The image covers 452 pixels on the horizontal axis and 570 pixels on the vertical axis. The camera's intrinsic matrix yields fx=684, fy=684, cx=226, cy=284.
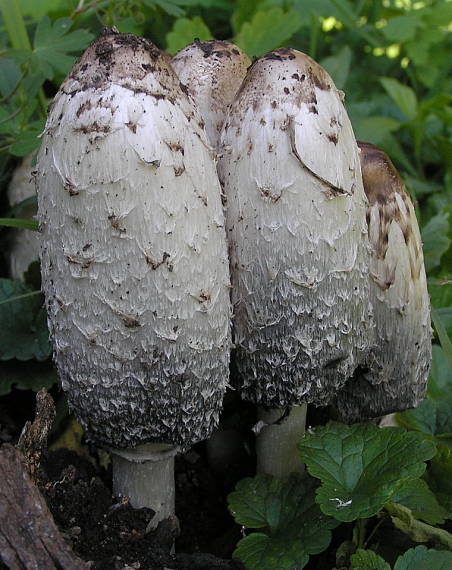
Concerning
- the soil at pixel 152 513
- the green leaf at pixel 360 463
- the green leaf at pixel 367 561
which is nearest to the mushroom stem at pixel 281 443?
the soil at pixel 152 513

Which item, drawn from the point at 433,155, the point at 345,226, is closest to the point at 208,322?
the point at 345,226

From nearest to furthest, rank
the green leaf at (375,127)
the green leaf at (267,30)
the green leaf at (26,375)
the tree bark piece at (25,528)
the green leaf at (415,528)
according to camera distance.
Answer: the tree bark piece at (25,528) → the green leaf at (415,528) → the green leaf at (26,375) → the green leaf at (267,30) → the green leaf at (375,127)

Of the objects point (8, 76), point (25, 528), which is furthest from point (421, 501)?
point (8, 76)

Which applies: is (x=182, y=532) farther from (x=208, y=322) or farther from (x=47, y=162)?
(x=47, y=162)

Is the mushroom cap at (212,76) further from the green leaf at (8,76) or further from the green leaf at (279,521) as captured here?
the green leaf at (8,76)

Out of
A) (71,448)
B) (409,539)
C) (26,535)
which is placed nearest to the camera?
(26,535)

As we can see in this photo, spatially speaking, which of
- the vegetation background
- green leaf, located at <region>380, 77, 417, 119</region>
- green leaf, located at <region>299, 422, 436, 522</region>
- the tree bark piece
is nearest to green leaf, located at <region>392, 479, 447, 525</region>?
the vegetation background

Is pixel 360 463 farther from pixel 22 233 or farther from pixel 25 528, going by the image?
pixel 22 233
